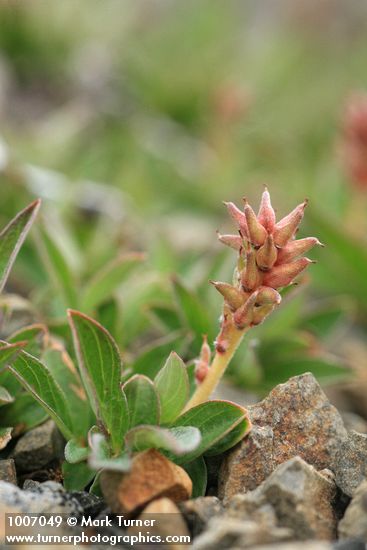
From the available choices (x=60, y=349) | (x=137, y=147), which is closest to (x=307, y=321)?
(x=60, y=349)

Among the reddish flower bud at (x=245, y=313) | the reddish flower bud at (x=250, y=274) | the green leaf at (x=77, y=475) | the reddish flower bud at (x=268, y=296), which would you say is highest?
the reddish flower bud at (x=250, y=274)

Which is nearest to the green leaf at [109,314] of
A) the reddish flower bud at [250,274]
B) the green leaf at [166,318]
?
the green leaf at [166,318]

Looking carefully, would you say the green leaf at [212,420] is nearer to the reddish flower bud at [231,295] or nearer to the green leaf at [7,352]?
the reddish flower bud at [231,295]

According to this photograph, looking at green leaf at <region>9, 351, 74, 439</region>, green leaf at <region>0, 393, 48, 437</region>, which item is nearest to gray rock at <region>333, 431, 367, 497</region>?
green leaf at <region>9, 351, 74, 439</region>

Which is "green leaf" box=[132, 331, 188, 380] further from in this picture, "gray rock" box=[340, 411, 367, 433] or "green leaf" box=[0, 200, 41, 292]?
"gray rock" box=[340, 411, 367, 433]

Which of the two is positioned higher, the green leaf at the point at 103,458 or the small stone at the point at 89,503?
the green leaf at the point at 103,458
